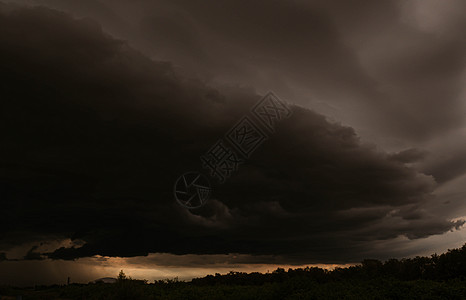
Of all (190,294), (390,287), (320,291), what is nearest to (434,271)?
(390,287)

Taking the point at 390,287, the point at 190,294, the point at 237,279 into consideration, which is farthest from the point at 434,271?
the point at 237,279

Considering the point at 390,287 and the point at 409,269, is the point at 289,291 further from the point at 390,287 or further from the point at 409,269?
the point at 409,269

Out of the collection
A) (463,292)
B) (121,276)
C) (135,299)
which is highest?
(121,276)

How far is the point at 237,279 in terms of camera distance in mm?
60594

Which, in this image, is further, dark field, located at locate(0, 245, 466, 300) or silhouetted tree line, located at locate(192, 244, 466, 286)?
silhouetted tree line, located at locate(192, 244, 466, 286)

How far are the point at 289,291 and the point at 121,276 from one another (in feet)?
48.5

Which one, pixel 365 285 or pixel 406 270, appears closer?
pixel 365 285

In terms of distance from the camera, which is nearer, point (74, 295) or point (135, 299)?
point (135, 299)

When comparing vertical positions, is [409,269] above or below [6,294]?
below

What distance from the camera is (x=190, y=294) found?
38.9 m

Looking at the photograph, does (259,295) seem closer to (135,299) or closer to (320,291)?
(320,291)

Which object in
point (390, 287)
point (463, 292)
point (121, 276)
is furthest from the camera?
point (121, 276)

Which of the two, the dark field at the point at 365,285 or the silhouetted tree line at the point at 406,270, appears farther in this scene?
the silhouetted tree line at the point at 406,270

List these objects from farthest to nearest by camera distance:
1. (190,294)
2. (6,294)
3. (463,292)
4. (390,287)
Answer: (6,294)
(190,294)
(390,287)
(463,292)
